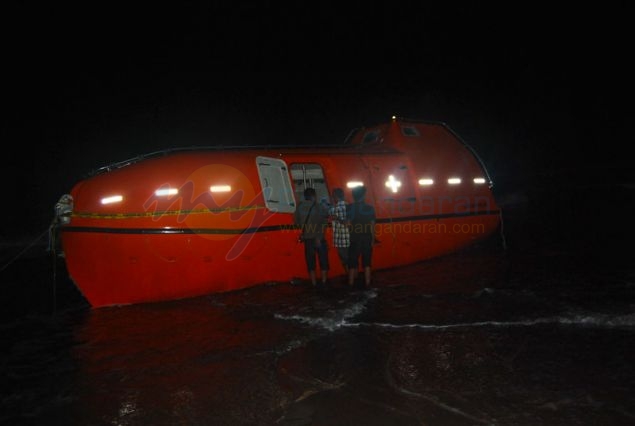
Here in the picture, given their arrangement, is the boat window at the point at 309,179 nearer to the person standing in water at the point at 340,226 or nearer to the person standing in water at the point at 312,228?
the person standing in water at the point at 340,226

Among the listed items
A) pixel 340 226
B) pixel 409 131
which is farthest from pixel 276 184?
pixel 409 131

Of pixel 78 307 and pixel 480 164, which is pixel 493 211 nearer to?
pixel 480 164

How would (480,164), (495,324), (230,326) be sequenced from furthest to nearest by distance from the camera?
(480,164) → (230,326) → (495,324)

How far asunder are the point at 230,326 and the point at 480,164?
6.83 metres

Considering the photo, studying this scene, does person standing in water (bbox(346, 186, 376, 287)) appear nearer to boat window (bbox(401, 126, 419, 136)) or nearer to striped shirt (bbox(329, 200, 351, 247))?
striped shirt (bbox(329, 200, 351, 247))

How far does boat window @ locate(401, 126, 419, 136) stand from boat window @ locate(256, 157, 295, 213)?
298cm

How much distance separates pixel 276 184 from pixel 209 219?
1.30 m

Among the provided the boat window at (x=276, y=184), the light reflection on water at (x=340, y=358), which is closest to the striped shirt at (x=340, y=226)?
the boat window at (x=276, y=184)

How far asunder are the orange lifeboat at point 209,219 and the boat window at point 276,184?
0.7 inches

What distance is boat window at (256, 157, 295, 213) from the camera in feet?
24.3

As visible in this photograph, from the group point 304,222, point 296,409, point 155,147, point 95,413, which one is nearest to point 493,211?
point 304,222

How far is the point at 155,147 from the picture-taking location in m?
44.5

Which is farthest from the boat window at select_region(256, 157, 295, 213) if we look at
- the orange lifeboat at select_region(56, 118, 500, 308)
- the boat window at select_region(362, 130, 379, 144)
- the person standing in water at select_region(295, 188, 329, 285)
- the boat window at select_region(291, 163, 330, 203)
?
the boat window at select_region(362, 130, 379, 144)

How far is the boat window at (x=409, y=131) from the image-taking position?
955 centimetres
